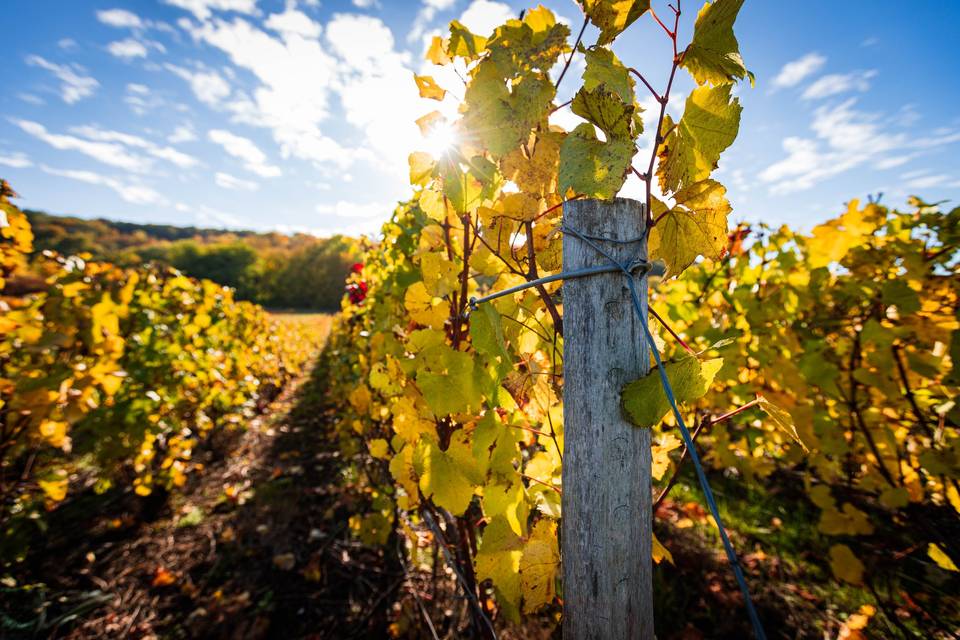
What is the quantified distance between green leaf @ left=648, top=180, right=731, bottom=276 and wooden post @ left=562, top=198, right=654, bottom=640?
64 millimetres

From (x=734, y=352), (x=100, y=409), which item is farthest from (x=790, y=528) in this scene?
(x=100, y=409)

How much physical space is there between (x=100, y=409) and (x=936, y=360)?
5498 millimetres

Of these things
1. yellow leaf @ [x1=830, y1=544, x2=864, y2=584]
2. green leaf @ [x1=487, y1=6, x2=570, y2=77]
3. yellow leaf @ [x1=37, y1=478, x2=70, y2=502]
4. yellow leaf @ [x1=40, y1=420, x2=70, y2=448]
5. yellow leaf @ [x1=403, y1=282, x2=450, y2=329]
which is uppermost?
green leaf @ [x1=487, y1=6, x2=570, y2=77]

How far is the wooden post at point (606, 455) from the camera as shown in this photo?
77 cm

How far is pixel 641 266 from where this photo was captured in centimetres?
77

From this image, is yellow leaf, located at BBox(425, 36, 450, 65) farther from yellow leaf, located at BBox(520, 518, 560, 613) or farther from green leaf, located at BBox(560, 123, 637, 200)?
yellow leaf, located at BBox(520, 518, 560, 613)

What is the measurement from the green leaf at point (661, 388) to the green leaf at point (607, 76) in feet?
1.61

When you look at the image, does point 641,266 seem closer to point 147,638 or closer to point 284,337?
point 147,638

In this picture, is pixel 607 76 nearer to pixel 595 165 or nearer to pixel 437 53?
pixel 595 165

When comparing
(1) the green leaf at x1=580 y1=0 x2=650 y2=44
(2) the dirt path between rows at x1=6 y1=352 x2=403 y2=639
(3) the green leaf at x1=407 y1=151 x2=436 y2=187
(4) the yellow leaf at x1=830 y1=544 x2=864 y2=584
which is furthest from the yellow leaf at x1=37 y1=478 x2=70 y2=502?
(4) the yellow leaf at x1=830 y1=544 x2=864 y2=584

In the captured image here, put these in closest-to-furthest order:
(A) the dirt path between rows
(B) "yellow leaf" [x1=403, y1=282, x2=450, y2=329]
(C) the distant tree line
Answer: (B) "yellow leaf" [x1=403, y1=282, x2=450, y2=329], (A) the dirt path between rows, (C) the distant tree line

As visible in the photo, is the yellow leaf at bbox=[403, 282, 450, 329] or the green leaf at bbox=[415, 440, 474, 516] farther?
the yellow leaf at bbox=[403, 282, 450, 329]

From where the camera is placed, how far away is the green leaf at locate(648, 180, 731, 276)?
2.45 feet

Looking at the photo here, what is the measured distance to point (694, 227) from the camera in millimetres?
784
